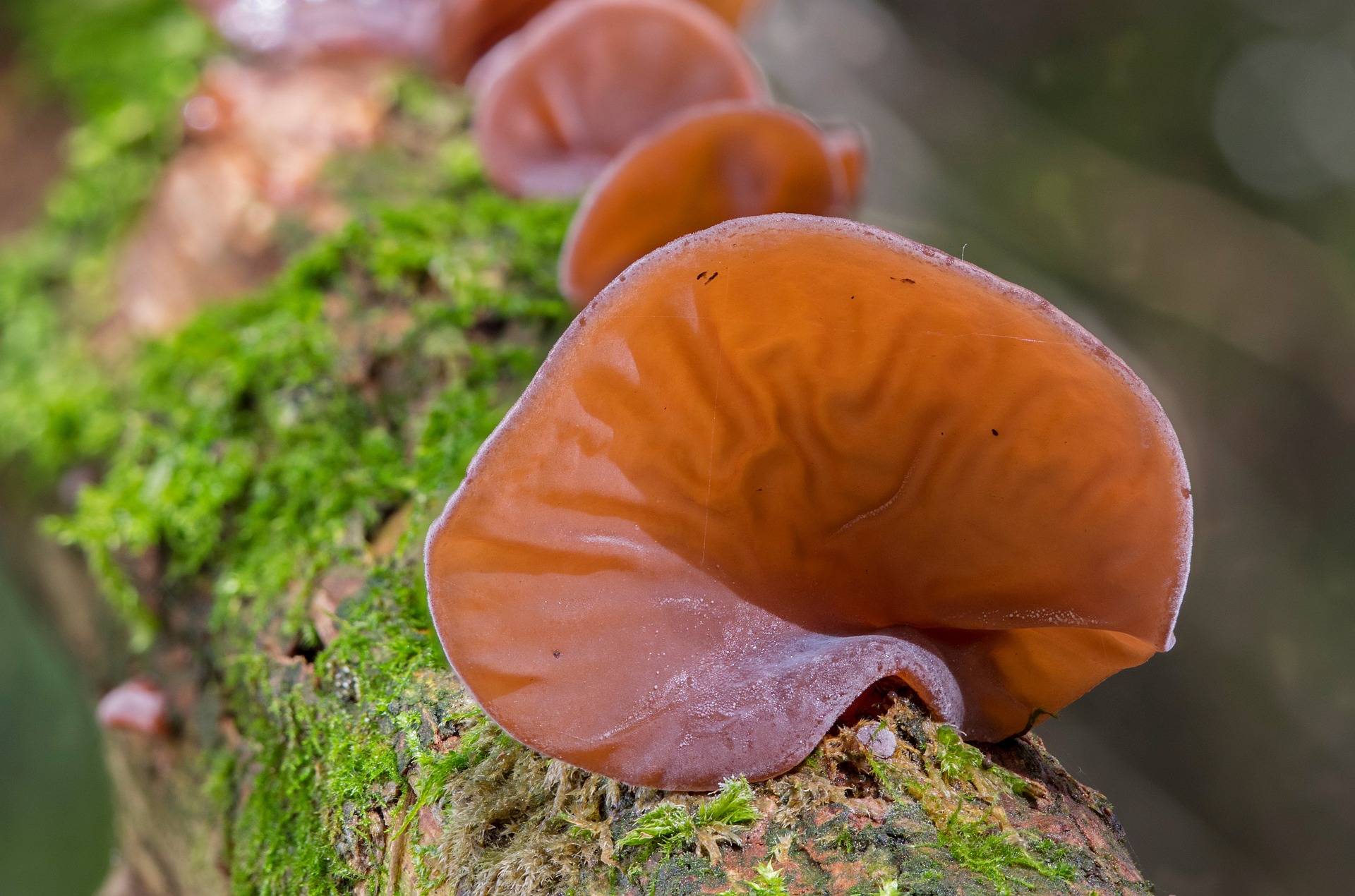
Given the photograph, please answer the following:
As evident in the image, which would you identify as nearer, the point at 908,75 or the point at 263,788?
the point at 263,788

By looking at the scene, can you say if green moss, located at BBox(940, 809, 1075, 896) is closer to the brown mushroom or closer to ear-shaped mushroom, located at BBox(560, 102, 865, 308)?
ear-shaped mushroom, located at BBox(560, 102, 865, 308)

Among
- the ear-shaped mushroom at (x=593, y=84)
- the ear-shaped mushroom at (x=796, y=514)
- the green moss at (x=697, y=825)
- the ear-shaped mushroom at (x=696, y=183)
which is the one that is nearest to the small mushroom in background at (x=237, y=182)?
the ear-shaped mushroom at (x=593, y=84)

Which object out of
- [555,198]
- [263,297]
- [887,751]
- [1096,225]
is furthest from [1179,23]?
[887,751]

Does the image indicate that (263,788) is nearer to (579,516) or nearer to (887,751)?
(579,516)

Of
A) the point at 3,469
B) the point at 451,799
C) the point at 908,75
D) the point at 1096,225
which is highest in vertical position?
the point at 451,799

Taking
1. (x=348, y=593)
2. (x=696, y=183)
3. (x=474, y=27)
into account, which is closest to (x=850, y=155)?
(x=696, y=183)

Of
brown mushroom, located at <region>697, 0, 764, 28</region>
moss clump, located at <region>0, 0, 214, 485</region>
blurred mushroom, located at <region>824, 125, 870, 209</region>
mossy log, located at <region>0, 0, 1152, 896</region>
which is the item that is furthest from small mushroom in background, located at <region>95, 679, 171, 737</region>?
brown mushroom, located at <region>697, 0, 764, 28</region>
